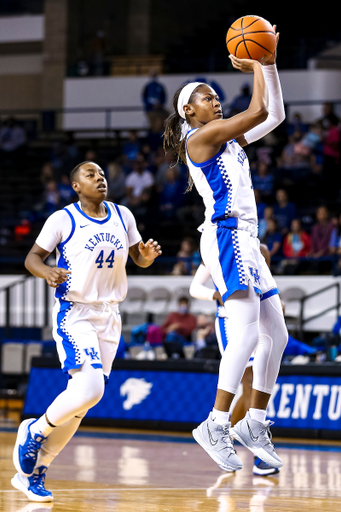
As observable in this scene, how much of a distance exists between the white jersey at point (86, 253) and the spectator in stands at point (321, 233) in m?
8.08

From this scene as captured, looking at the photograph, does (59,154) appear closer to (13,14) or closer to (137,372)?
(13,14)

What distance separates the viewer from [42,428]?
16.5ft

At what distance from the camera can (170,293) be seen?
13.2 metres

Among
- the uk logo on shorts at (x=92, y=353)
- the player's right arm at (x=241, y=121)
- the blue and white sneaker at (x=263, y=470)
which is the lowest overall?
the blue and white sneaker at (x=263, y=470)

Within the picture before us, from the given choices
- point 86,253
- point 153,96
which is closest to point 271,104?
point 86,253

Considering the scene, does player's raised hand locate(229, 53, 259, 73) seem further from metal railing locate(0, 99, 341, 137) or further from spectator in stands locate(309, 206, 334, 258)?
metal railing locate(0, 99, 341, 137)

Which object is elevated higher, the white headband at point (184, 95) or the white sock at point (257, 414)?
the white headband at point (184, 95)

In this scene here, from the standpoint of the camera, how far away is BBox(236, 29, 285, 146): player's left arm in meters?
4.55

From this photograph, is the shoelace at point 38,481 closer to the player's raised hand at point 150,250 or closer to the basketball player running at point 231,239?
the basketball player running at point 231,239

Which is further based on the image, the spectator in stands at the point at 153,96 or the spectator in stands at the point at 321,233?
the spectator in stands at the point at 153,96

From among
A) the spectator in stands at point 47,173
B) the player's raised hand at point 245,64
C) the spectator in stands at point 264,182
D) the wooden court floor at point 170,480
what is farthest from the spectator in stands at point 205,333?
the player's raised hand at point 245,64

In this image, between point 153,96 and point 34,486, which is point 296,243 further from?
point 34,486

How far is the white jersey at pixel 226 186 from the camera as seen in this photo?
4.41m

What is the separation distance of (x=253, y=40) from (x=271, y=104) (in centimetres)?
46
